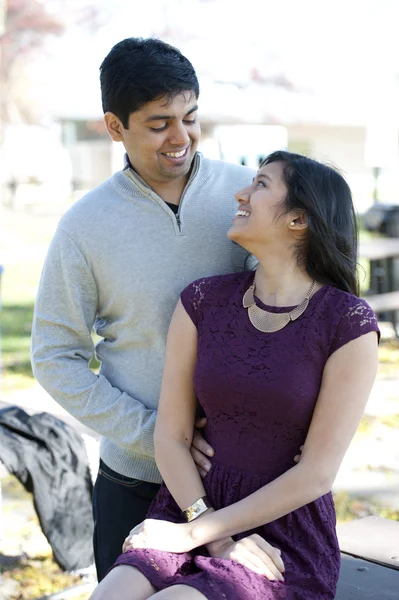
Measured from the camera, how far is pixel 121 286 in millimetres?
2084

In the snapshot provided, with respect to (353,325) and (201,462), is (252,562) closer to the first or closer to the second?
(201,462)

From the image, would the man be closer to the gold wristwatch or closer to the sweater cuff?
the sweater cuff

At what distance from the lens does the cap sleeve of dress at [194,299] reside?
2.01 metres

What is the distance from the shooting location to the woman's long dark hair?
197cm

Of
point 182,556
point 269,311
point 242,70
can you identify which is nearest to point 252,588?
→ point 182,556

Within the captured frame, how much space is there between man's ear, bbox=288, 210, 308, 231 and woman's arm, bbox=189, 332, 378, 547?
312mm

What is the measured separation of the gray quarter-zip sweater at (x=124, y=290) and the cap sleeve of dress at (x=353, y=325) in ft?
1.37

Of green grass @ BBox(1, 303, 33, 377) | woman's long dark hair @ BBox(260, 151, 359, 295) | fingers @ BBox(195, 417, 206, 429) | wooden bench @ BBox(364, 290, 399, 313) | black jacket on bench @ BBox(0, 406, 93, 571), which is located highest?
woman's long dark hair @ BBox(260, 151, 359, 295)

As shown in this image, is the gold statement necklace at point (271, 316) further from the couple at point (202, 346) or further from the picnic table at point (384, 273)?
the picnic table at point (384, 273)

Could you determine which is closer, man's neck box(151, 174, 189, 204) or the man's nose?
the man's nose

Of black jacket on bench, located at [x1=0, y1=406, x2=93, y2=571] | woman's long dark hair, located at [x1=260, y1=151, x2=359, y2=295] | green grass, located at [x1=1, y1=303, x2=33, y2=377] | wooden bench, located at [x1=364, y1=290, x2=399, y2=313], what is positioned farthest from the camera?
wooden bench, located at [x1=364, y1=290, x2=399, y2=313]

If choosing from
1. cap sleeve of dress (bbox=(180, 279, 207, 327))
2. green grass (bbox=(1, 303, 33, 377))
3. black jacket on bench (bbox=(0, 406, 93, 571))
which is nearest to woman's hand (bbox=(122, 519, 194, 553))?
cap sleeve of dress (bbox=(180, 279, 207, 327))

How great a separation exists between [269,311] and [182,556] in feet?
1.87

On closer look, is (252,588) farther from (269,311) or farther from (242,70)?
(242,70)
